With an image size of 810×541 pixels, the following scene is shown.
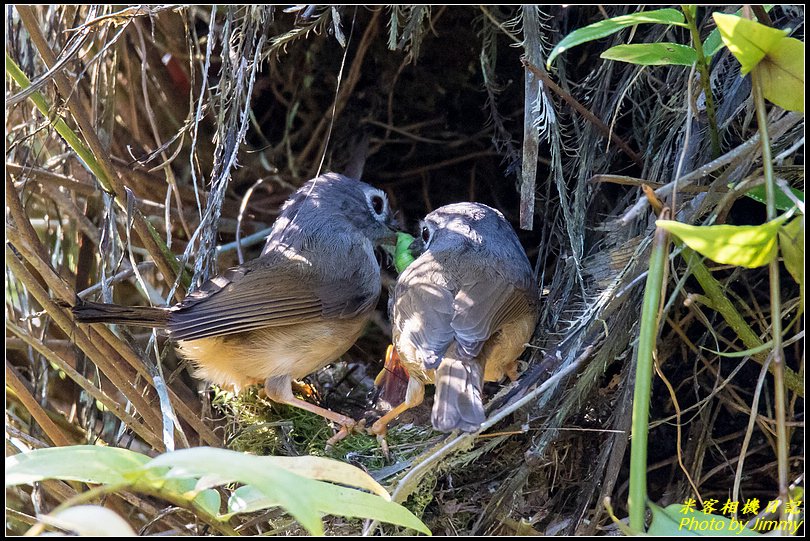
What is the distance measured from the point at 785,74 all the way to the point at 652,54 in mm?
435

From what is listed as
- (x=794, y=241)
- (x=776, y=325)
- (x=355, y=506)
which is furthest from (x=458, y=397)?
(x=794, y=241)

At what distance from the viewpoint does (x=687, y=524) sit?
2002 mm

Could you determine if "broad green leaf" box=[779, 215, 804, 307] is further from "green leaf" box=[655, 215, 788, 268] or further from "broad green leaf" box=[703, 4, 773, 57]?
"broad green leaf" box=[703, 4, 773, 57]

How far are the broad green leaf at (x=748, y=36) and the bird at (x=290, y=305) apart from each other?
213 centimetres

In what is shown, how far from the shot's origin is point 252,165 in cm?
506

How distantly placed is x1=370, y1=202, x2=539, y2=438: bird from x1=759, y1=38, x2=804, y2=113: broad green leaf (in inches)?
54.3

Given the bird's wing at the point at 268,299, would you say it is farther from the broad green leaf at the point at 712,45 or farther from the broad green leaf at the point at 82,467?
the broad green leaf at the point at 712,45

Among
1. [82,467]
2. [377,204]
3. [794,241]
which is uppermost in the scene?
[794,241]

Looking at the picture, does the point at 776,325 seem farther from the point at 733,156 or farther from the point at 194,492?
the point at 194,492

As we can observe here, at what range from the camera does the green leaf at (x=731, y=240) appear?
177 centimetres

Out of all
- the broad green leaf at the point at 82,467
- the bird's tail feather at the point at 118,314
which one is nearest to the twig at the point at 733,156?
the broad green leaf at the point at 82,467

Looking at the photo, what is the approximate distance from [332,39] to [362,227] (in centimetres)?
113

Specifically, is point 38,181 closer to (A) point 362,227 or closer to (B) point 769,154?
(A) point 362,227

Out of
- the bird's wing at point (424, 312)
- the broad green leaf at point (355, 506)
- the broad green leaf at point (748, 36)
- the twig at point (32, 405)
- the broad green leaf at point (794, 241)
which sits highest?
the broad green leaf at point (748, 36)
